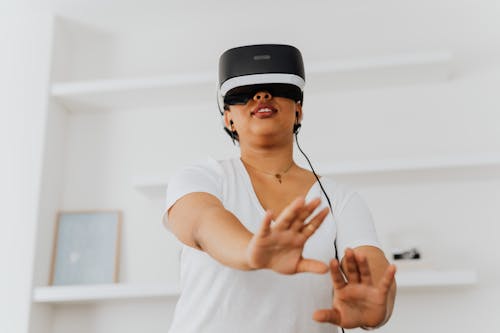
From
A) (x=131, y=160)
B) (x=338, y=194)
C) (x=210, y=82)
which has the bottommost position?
(x=338, y=194)

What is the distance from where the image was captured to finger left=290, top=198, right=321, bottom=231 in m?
0.73

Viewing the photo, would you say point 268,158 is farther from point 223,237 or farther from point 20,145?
point 20,145

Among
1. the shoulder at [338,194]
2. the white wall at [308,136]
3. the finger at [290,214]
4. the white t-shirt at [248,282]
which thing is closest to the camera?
the finger at [290,214]

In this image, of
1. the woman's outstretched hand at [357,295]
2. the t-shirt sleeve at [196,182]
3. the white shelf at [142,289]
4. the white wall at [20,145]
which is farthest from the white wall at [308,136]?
the woman's outstretched hand at [357,295]

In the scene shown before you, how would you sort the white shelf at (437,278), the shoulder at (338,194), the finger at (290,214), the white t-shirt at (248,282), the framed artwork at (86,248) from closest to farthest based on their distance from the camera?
the finger at (290,214) < the white t-shirt at (248,282) < the shoulder at (338,194) < the white shelf at (437,278) < the framed artwork at (86,248)

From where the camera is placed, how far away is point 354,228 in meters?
1.03

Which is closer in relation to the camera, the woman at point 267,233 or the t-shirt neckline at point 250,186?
the woman at point 267,233

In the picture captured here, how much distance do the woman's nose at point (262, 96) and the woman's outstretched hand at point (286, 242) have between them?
1.23 ft

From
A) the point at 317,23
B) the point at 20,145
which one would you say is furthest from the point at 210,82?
the point at 20,145

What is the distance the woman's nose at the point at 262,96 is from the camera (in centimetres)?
109

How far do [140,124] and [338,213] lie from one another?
1507mm

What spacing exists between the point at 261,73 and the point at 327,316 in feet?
1.59

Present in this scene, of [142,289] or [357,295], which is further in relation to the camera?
[142,289]

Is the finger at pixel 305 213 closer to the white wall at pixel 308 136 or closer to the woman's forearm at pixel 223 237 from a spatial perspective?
the woman's forearm at pixel 223 237
